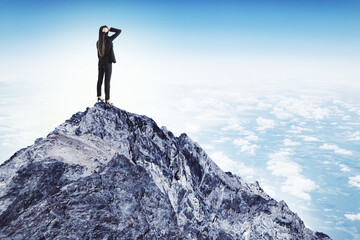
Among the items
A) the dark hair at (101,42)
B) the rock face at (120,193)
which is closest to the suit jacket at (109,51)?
the dark hair at (101,42)

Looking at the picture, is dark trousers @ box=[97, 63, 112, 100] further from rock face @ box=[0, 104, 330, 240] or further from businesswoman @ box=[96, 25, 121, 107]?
rock face @ box=[0, 104, 330, 240]

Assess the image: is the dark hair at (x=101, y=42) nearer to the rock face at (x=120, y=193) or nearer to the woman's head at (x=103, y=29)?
the woman's head at (x=103, y=29)

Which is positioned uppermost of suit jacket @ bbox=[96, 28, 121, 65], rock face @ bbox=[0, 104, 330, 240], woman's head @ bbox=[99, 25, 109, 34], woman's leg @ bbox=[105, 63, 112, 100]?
woman's head @ bbox=[99, 25, 109, 34]

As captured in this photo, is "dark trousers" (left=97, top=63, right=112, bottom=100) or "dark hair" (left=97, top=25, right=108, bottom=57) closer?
"dark hair" (left=97, top=25, right=108, bottom=57)

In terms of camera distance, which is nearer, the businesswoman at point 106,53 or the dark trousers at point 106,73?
the businesswoman at point 106,53

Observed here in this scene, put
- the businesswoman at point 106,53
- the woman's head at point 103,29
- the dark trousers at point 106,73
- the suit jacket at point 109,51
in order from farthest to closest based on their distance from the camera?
the dark trousers at point 106,73 < the suit jacket at point 109,51 < the businesswoman at point 106,53 < the woman's head at point 103,29

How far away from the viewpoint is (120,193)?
24.5 feet

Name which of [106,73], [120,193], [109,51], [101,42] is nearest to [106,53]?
[109,51]

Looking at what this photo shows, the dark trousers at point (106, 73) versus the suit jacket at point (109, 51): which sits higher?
the suit jacket at point (109, 51)

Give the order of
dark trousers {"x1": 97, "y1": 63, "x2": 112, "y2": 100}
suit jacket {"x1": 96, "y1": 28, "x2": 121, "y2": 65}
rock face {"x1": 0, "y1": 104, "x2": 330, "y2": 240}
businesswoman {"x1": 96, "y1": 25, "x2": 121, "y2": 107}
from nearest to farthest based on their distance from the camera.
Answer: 1. rock face {"x1": 0, "y1": 104, "x2": 330, "y2": 240}
2. businesswoman {"x1": 96, "y1": 25, "x2": 121, "y2": 107}
3. suit jacket {"x1": 96, "y1": 28, "x2": 121, "y2": 65}
4. dark trousers {"x1": 97, "y1": 63, "x2": 112, "y2": 100}

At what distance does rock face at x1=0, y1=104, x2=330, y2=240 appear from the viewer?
6.22 meters

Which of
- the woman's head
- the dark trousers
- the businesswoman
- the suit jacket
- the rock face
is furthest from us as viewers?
the dark trousers

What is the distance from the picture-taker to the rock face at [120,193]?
6.22 m

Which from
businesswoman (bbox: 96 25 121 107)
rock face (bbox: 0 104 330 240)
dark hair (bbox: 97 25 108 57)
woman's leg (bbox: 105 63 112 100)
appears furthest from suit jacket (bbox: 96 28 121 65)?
rock face (bbox: 0 104 330 240)
